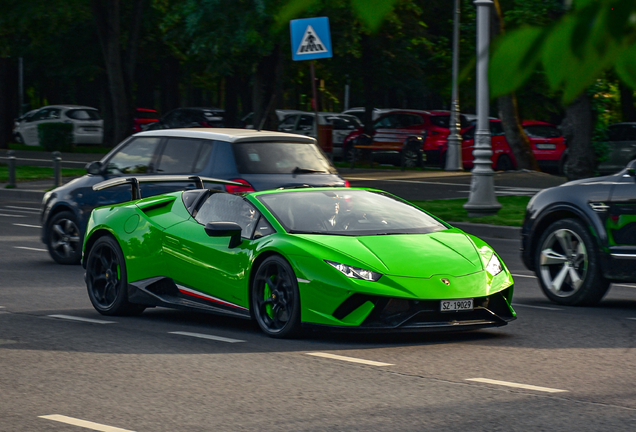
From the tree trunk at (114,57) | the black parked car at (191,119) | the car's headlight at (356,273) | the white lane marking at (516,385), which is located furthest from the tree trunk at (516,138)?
the white lane marking at (516,385)

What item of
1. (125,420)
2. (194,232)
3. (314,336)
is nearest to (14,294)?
(194,232)

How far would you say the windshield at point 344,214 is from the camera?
8836mm

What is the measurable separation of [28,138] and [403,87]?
52.4 feet

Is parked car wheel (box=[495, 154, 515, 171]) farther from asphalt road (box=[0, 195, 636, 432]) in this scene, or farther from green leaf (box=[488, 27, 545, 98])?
green leaf (box=[488, 27, 545, 98])

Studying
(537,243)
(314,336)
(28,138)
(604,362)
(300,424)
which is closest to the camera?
(300,424)

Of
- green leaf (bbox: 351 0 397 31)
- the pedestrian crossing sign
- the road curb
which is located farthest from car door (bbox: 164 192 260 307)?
the pedestrian crossing sign

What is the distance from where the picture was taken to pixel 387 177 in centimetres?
2827

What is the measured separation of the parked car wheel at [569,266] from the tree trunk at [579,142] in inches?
482

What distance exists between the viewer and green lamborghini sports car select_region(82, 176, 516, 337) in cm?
804

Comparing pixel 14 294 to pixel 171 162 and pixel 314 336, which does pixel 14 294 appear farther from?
pixel 314 336

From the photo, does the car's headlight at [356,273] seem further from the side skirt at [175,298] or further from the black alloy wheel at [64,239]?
the black alloy wheel at [64,239]

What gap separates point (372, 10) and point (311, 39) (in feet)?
52.4

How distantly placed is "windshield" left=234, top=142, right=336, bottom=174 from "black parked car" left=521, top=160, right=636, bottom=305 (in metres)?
3.03

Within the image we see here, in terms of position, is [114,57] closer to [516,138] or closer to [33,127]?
[516,138]
